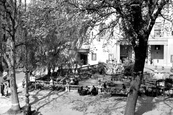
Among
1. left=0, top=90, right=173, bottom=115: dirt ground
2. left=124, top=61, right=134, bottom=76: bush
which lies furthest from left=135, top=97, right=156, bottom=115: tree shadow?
left=124, top=61, right=134, bottom=76: bush

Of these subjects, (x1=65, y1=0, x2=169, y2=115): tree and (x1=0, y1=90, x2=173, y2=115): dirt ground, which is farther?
(x1=0, y1=90, x2=173, y2=115): dirt ground

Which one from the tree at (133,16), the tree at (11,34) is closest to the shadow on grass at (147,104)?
the tree at (133,16)

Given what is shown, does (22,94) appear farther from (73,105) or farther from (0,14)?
(0,14)

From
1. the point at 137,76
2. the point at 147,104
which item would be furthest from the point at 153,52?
the point at 137,76

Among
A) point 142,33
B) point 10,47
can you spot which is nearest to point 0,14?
point 10,47

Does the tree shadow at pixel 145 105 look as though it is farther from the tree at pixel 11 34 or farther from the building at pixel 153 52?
the building at pixel 153 52

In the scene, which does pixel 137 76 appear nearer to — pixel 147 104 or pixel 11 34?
pixel 147 104

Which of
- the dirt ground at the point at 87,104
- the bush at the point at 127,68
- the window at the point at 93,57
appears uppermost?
the window at the point at 93,57

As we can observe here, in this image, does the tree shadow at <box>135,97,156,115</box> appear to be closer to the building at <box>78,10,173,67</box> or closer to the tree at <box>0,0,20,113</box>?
the tree at <box>0,0,20,113</box>

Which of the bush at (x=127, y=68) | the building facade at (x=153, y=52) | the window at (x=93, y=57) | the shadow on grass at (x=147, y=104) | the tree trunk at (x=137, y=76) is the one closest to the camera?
the tree trunk at (x=137, y=76)

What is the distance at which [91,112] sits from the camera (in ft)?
37.9

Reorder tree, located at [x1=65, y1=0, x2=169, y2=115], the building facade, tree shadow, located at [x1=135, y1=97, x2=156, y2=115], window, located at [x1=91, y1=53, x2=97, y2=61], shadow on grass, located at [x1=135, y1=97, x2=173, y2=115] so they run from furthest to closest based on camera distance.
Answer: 1. window, located at [x1=91, y1=53, x2=97, y2=61]
2. the building facade
3. shadow on grass, located at [x1=135, y1=97, x2=173, y2=115]
4. tree shadow, located at [x1=135, y1=97, x2=156, y2=115]
5. tree, located at [x1=65, y1=0, x2=169, y2=115]

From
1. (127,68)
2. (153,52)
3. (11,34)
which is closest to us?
(11,34)

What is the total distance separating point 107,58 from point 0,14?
2872 centimetres
